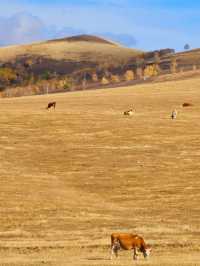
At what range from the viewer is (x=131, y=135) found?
66625mm

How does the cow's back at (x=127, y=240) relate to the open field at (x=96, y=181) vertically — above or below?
above

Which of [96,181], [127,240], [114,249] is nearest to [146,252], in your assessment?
[127,240]

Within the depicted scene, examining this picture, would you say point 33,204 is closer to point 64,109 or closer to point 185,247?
point 185,247

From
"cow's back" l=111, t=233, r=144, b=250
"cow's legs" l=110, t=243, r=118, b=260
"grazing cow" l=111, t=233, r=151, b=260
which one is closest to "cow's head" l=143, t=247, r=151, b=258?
"grazing cow" l=111, t=233, r=151, b=260

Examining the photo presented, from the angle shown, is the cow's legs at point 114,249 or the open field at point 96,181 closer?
the cow's legs at point 114,249

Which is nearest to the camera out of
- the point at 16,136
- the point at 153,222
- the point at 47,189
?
the point at 153,222

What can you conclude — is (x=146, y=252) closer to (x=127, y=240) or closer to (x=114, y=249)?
(x=127, y=240)

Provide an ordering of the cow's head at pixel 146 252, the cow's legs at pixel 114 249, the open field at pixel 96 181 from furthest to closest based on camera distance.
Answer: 1. the open field at pixel 96 181
2. the cow's legs at pixel 114 249
3. the cow's head at pixel 146 252

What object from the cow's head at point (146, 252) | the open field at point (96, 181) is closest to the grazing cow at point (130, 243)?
the cow's head at point (146, 252)

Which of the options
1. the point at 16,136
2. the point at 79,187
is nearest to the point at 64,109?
the point at 16,136

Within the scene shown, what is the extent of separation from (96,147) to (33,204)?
60.1 feet

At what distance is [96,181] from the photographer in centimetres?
5125

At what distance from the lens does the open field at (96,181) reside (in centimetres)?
3284

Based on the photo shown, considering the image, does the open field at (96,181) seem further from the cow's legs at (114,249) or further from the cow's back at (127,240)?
the cow's back at (127,240)
